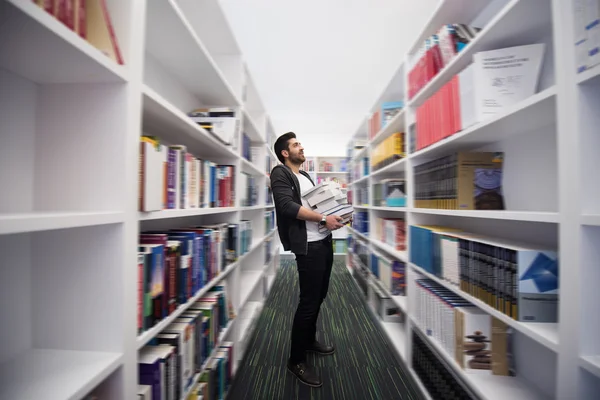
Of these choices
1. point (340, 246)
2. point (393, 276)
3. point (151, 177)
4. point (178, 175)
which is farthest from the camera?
point (340, 246)

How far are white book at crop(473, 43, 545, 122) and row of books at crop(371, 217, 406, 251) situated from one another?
1212 mm

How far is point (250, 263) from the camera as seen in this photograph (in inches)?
105

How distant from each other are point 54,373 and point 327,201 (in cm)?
138

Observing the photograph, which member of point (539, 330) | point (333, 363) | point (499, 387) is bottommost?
point (333, 363)

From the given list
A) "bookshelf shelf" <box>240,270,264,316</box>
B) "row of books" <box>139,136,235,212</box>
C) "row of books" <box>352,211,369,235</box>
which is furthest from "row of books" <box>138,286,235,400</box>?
"row of books" <box>352,211,369,235</box>

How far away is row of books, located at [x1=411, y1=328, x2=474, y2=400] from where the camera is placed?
3.83 feet

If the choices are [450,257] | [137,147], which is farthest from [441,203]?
[137,147]

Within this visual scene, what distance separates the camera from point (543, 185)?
106 cm

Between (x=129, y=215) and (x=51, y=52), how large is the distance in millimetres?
394

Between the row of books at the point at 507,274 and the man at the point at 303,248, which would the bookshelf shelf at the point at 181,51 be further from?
the row of books at the point at 507,274

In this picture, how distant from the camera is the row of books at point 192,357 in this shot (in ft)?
2.68

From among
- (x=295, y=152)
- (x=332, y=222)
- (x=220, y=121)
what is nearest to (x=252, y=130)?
(x=295, y=152)

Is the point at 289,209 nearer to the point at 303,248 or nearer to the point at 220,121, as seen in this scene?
the point at 303,248

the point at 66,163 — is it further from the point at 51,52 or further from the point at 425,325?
the point at 425,325
